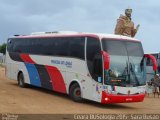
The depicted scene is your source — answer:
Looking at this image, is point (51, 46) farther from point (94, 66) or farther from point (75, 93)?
point (94, 66)

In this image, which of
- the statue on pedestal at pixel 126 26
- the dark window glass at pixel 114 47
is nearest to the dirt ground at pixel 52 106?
the dark window glass at pixel 114 47

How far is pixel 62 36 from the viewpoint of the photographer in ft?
77.7

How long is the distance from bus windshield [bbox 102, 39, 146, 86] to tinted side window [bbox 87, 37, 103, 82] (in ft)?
1.08

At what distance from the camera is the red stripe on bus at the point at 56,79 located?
2339cm

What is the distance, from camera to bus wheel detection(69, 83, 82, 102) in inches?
861

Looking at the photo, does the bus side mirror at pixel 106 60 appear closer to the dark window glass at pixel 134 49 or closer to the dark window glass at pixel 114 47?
the dark window glass at pixel 114 47

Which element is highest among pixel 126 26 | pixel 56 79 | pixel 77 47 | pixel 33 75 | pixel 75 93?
pixel 126 26

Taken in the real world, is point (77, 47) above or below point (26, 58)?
above

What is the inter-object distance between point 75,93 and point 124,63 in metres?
2.94

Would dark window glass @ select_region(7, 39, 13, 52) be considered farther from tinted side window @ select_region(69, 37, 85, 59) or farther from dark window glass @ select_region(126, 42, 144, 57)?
dark window glass @ select_region(126, 42, 144, 57)

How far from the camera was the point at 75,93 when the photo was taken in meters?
22.1

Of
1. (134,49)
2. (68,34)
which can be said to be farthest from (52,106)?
(68,34)

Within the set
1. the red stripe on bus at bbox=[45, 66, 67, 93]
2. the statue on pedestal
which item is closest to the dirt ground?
the red stripe on bus at bbox=[45, 66, 67, 93]

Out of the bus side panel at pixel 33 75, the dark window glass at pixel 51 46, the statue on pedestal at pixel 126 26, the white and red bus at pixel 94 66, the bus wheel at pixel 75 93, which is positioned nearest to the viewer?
the white and red bus at pixel 94 66
